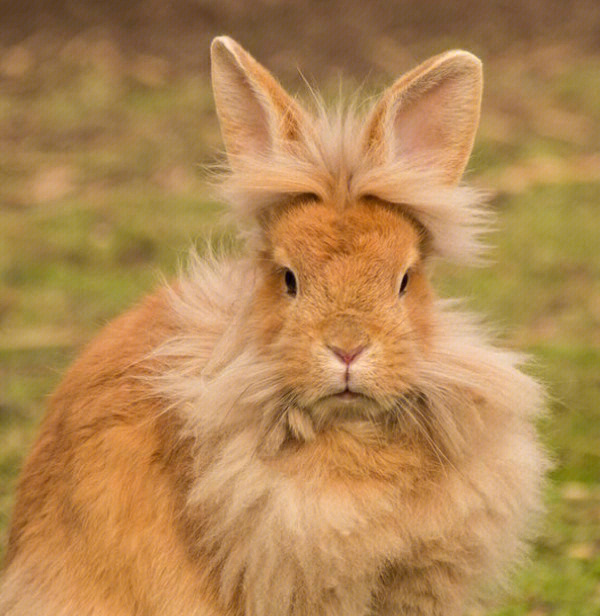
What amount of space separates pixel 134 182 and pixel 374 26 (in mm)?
2906

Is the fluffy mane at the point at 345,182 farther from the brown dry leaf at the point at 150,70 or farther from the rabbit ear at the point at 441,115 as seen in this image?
the brown dry leaf at the point at 150,70

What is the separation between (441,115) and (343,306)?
621 millimetres

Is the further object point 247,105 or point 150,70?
point 150,70

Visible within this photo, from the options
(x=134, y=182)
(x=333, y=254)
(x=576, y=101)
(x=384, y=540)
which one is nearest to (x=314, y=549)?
(x=384, y=540)

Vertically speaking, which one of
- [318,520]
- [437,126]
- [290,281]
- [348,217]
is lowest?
[318,520]

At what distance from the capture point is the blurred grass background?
519 cm

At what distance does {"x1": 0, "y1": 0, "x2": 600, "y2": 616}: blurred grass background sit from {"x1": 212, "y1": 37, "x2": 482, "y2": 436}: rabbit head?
1258 mm

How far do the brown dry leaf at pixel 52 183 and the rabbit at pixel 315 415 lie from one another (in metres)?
4.92

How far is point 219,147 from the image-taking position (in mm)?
8125

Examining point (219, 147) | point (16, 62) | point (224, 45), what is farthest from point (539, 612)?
point (16, 62)

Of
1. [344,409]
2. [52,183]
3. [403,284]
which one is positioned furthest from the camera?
[52,183]

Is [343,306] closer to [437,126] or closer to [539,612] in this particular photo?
[437,126]

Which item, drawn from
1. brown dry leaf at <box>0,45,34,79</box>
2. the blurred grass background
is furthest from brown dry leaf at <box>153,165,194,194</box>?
brown dry leaf at <box>0,45,34,79</box>

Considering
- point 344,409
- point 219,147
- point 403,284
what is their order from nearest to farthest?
point 344,409 < point 403,284 < point 219,147
